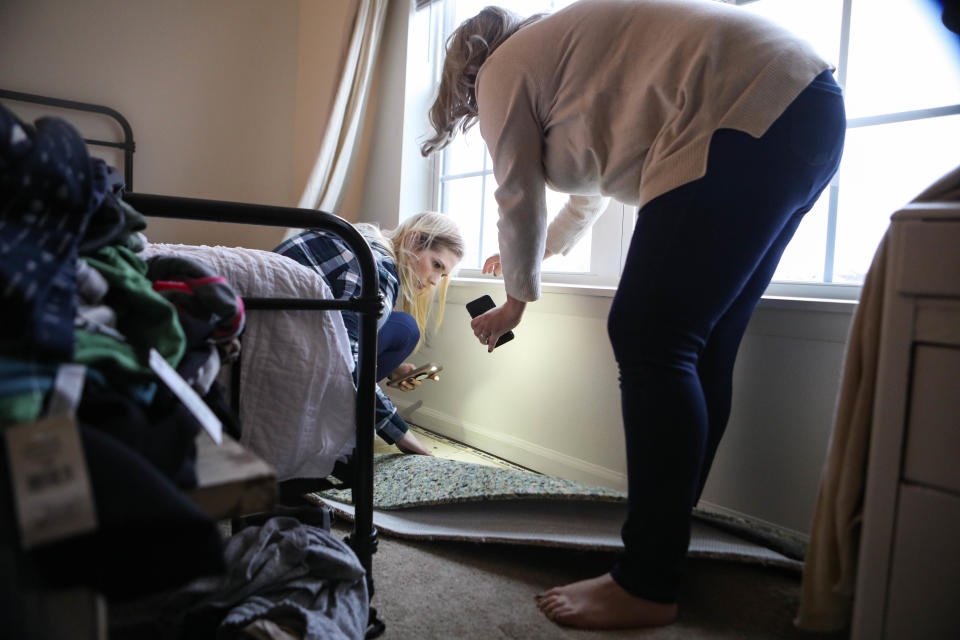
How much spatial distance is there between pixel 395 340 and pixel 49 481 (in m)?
1.42

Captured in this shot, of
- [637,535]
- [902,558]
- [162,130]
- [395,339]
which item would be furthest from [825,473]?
[162,130]

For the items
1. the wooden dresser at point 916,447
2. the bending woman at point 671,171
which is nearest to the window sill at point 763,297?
the bending woman at point 671,171

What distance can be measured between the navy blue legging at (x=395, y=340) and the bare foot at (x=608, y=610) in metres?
0.97

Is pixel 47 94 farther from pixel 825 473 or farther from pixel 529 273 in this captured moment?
pixel 825 473

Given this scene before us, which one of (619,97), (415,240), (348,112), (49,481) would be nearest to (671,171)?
(619,97)

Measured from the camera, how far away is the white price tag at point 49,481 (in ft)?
1.03

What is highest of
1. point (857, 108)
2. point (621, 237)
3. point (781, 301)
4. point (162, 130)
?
point (162, 130)

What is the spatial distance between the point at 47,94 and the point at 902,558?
3076mm

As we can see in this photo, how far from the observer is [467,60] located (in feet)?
3.65

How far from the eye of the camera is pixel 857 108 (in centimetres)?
124

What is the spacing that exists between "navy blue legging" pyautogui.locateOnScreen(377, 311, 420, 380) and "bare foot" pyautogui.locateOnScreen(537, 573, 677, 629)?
3.17 feet

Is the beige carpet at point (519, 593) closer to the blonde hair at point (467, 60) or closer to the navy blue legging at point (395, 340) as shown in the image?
the navy blue legging at point (395, 340)

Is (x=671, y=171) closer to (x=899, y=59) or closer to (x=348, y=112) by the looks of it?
(x=899, y=59)

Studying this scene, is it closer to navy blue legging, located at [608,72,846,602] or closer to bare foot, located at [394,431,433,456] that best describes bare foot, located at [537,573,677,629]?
navy blue legging, located at [608,72,846,602]
